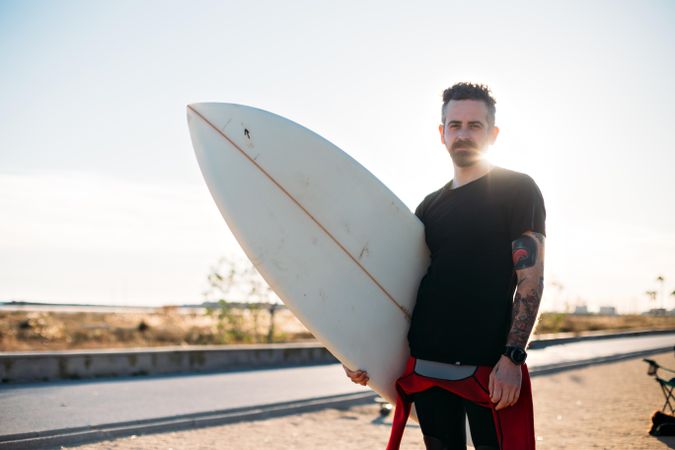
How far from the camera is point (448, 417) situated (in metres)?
2.24

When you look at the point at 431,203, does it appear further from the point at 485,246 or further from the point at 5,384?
the point at 5,384

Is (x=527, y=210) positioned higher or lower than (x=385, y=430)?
higher

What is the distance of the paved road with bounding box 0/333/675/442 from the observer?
18.5 ft

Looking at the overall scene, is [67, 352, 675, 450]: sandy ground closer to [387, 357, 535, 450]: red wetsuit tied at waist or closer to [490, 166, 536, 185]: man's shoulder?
[387, 357, 535, 450]: red wetsuit tied at waist

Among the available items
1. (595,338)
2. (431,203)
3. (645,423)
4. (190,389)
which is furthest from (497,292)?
(595,338)

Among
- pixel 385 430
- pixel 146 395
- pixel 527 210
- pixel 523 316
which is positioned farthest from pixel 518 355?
pixel 146 395

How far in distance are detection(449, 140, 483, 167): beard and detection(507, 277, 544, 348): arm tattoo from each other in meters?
0.51

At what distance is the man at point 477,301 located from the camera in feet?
6.90

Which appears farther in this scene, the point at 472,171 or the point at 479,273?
the point at 472,171

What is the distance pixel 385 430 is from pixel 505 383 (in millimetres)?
4176

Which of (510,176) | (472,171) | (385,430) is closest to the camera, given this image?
(510,176)

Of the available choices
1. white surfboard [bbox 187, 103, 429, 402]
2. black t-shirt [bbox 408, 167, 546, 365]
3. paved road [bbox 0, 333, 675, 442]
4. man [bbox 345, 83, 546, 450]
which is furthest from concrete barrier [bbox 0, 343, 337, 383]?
black t-shirt [bbox 408, 167, 546, 365]

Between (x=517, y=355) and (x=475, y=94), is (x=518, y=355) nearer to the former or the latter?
(x=517, y=355)

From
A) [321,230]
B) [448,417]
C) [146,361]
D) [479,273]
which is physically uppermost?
[321,230]
